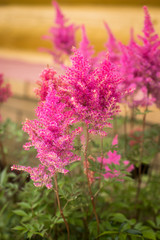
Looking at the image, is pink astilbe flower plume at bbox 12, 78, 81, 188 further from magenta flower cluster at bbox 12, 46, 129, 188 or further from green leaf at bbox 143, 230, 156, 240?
green leaf at bbox 143, 230, 156, 240

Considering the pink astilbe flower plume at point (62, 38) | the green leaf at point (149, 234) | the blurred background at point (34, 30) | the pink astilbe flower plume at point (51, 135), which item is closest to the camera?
the pink astilbe flower plume at point (51, 135)

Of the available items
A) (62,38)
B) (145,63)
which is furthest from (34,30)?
(145,63)

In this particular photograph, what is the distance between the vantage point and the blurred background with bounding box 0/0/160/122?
217 centimetres

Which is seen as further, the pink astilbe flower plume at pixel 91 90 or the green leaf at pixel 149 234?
the green leaf at pixel 149 234

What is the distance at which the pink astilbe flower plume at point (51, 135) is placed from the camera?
2.14ft

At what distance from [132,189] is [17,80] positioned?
1.64 meters

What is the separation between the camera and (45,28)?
266 centimetres

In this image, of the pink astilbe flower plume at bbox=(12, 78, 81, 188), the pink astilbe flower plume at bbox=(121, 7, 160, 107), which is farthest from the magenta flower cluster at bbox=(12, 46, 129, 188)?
the pink astilbe flower plume at bbox=(121, 7, 160, 107)

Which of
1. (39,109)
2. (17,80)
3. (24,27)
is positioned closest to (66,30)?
(39,109)

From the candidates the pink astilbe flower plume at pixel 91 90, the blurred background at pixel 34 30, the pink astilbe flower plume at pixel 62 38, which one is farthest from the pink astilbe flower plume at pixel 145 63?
the blurred background at pixel 34 30

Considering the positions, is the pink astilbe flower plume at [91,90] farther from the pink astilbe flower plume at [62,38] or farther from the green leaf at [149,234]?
the pink astilbe flower plume at [62,38]

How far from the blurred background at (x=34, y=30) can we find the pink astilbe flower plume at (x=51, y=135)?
1.51m

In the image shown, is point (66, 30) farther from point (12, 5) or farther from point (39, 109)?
point (12, 5)

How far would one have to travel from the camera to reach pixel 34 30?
273cm
